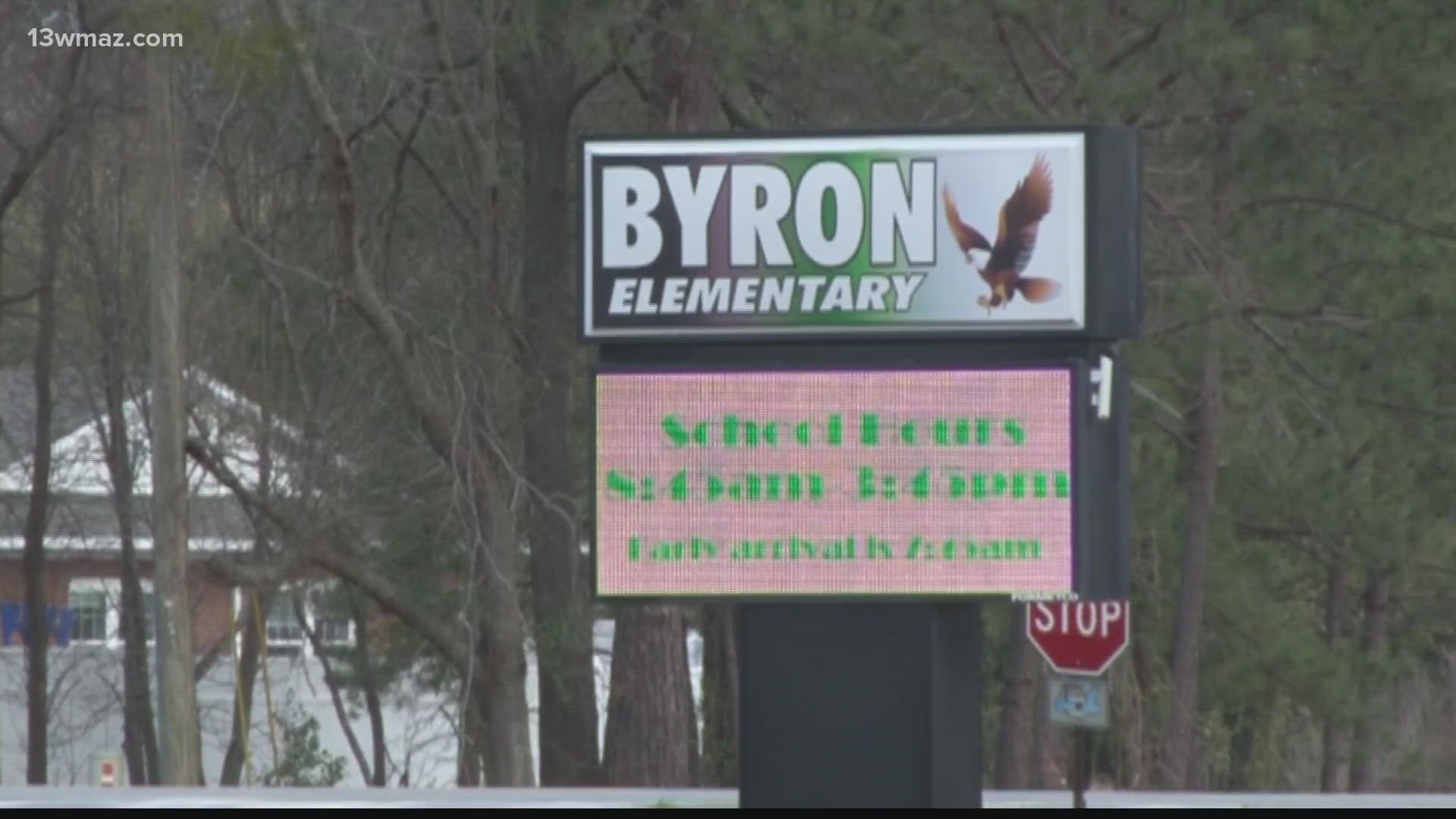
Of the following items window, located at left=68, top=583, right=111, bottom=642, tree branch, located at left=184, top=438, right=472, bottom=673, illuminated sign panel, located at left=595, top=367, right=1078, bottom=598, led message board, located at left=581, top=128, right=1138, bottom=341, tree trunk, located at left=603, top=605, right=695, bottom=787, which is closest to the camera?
illuminated sign panel, located at left=595, top=367, right=1078, bottom=598

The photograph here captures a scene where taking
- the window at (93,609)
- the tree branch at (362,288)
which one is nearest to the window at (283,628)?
the window at (93,609)

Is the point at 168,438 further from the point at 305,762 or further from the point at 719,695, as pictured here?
the point at 305,762

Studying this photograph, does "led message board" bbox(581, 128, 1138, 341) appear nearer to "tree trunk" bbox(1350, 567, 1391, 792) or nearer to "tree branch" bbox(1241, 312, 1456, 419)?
"tree branch" bbox(1241, 312, 1456, 419)

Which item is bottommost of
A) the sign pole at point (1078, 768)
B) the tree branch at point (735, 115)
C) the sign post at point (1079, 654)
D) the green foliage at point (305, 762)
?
the green foliage at point (305, 762)

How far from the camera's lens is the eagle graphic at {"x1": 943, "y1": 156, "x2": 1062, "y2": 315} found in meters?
10.3

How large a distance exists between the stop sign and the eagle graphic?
3008 millimetres

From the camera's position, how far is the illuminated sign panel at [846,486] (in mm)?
10133

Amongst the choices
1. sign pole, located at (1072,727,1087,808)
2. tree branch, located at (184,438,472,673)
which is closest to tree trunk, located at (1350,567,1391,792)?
tree branch, located at (184,438,472,673)

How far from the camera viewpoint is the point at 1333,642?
32.4m

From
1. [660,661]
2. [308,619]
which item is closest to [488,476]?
[660,661]

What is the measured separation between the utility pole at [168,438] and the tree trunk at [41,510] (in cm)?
1091

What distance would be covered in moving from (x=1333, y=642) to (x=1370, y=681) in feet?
3.52

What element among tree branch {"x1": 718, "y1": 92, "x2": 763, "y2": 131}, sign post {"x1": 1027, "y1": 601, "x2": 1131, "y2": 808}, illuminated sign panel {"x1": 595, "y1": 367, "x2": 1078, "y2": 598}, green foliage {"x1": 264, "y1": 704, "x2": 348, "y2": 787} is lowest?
green foliage {"x1": 264, "y1": 704, "x2": 348, "y2": 787}

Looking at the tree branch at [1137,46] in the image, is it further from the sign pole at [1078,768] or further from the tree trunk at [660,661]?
the sign pole at [1078,768]
